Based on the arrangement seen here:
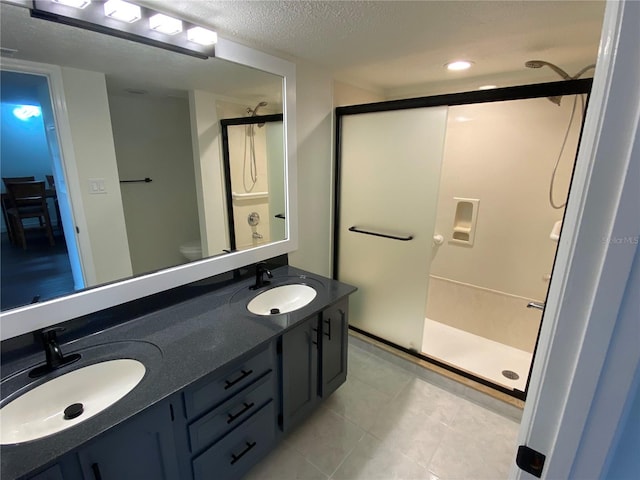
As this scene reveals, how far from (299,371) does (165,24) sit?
5.65ft

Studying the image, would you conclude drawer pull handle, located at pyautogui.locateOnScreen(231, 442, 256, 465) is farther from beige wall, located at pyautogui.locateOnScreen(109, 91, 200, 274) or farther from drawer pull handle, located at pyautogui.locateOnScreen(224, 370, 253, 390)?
beige wall, located at pyautogui.locateOnScreen(109, 91, 200, 274)

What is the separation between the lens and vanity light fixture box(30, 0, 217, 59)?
110cm

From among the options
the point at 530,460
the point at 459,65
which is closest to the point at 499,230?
the point at 459,65

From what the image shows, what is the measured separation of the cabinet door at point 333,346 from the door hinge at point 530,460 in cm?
116

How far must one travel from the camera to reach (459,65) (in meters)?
2.11

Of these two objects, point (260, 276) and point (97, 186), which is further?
point (260, 276)

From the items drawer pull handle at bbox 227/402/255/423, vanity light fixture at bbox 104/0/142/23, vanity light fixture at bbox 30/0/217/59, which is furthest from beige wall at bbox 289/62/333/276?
drawer pull handle at bbox 227/402/255/423

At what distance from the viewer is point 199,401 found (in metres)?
1.13

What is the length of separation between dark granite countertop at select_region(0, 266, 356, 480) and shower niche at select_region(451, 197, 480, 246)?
5.48ft

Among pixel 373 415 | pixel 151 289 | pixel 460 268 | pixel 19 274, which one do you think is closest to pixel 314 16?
pixel 151 289

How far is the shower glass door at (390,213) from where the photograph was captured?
2.09 m

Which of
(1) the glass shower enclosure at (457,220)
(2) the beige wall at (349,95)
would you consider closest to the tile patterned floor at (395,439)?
(1) the glass shower enclosure at (457,220)

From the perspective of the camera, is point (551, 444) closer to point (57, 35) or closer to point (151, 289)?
point (151, 289)

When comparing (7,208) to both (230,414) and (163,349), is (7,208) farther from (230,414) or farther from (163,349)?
(230,414)
